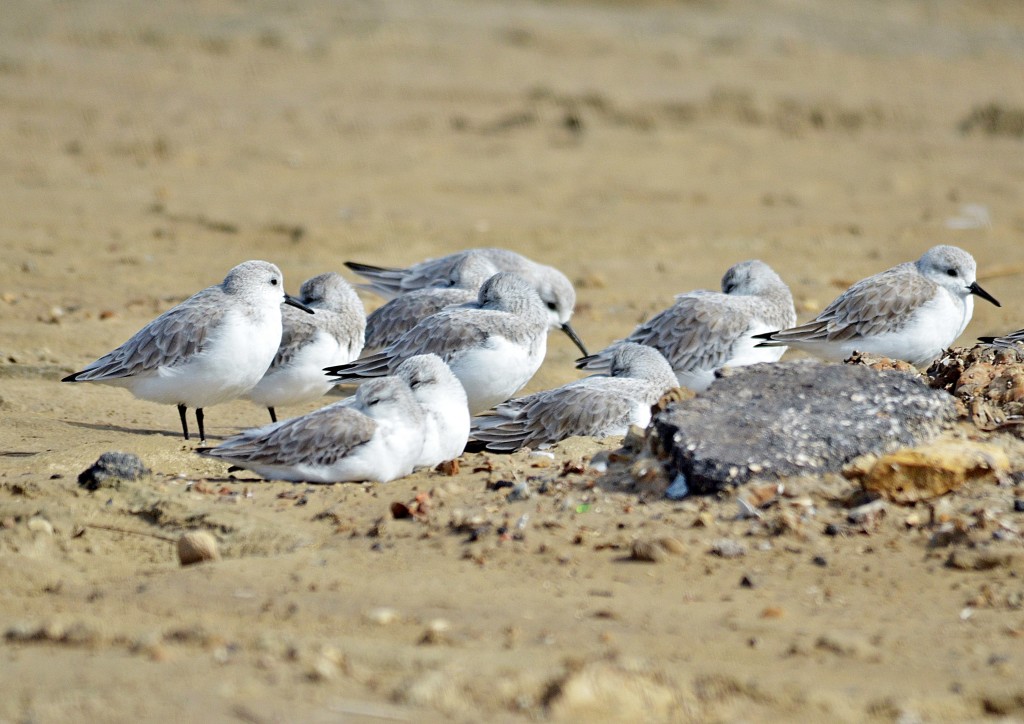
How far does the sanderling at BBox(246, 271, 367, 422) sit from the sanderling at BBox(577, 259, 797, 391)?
1566 mm

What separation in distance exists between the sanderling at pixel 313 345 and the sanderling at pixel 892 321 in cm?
276

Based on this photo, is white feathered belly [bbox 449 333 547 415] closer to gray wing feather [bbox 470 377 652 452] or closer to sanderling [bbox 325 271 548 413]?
sanderling [bbox 325 271 548 413]

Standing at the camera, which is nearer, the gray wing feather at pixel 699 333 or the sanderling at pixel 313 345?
the sanderling at pixel 313 345

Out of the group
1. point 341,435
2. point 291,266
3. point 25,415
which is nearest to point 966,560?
point 341,435

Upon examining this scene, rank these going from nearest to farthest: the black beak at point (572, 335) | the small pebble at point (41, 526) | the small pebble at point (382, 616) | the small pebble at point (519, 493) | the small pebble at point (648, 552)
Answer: the small pebble at point (382, 616) < the small pebble at point (648, 552) < the small pebble at point (41, 526) < the small pebble at point (519, 493) < the black beak at point (572, 335)

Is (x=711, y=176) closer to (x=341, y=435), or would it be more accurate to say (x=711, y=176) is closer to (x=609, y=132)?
Answer: (x=609, y=132)

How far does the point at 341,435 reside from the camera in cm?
668

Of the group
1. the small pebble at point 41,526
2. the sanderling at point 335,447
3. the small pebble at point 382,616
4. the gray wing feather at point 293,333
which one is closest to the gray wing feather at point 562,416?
the sanderling at point 335,447

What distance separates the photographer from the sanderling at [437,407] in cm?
702

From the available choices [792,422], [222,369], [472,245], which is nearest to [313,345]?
[222,369]

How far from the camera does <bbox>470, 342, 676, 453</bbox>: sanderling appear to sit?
7691 mm

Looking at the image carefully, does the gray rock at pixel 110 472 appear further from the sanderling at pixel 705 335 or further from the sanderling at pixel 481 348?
the sanderling at pixel 705 335

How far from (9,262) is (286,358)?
15.7ft

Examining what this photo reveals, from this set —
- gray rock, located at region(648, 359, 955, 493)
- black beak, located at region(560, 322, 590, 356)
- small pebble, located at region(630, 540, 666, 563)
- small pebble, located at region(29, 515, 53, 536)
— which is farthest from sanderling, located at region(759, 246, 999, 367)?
small pebble, located at region(29, 515, 53, 536)
